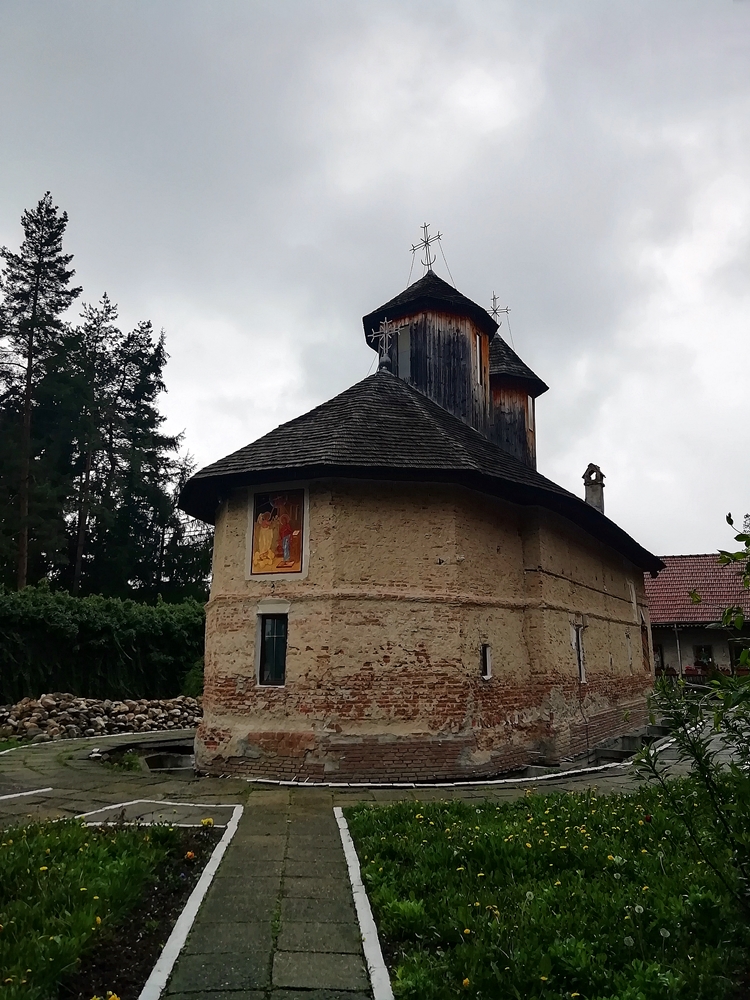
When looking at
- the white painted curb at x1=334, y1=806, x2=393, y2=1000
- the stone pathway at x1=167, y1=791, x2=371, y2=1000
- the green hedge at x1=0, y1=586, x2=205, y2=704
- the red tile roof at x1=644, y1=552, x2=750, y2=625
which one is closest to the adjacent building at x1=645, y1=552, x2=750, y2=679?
the red tile roof at x1=644, y1=552, x2=750, y2=625

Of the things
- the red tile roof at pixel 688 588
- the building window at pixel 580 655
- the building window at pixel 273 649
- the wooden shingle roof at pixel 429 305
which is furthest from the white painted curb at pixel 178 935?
the red tile roof at pixel 688 588

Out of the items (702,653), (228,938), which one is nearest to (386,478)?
(228,938)

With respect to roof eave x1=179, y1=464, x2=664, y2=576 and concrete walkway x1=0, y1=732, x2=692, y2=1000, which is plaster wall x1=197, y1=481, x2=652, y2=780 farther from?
concrete walkway x1=0, y1=732, x2=692, y2=1000

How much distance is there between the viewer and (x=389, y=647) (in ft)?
34.4

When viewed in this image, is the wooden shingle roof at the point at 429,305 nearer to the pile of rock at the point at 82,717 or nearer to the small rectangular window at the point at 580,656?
the small rectangular window at the point at 580,656

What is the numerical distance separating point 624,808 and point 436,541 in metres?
4.92

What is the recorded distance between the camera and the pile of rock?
15.1 meters

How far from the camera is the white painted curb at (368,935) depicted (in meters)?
3.69

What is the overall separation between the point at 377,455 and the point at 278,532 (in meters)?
2.08

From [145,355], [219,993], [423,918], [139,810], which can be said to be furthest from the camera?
[145,355]

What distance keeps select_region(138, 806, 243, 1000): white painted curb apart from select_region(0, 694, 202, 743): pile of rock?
1093 centimetres

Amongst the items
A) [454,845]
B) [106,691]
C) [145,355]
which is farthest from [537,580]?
[145,355]

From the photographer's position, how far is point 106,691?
1923 cm

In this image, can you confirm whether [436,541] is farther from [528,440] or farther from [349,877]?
[528,440]
